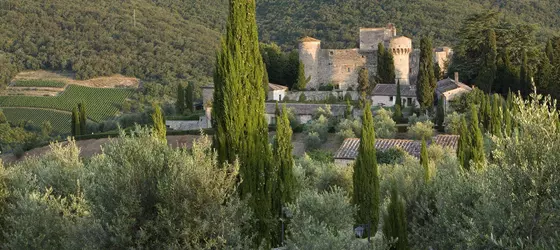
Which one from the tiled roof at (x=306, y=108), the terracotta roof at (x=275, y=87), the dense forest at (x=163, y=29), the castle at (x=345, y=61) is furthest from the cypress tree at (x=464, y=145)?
the dense forest at (x=163, y=29)

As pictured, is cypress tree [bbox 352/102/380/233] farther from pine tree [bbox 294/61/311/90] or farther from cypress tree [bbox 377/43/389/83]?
pine tree [bbox 294/61/311/90]

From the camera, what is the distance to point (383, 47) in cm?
4462

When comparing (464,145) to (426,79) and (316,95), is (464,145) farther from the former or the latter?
(316,95)

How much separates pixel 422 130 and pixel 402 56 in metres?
13.7

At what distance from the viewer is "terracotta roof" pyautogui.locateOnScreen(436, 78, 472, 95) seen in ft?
124

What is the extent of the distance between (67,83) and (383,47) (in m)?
35.6

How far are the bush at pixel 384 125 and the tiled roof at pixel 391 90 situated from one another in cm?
528

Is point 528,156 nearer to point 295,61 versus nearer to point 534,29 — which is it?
point 534,29

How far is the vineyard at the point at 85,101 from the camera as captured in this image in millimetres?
58906

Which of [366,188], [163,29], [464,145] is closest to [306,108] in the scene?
[464,145]

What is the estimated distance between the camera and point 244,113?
12.5 metres

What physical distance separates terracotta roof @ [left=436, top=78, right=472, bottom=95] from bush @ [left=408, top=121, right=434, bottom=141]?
191 inches

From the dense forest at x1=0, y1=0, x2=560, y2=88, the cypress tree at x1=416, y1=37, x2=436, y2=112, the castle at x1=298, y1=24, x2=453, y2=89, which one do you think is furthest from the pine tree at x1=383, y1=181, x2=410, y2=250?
the dense forest at x1=0, y1=0, x2=560, y2=88

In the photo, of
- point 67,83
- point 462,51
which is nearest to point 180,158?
point 462,51
